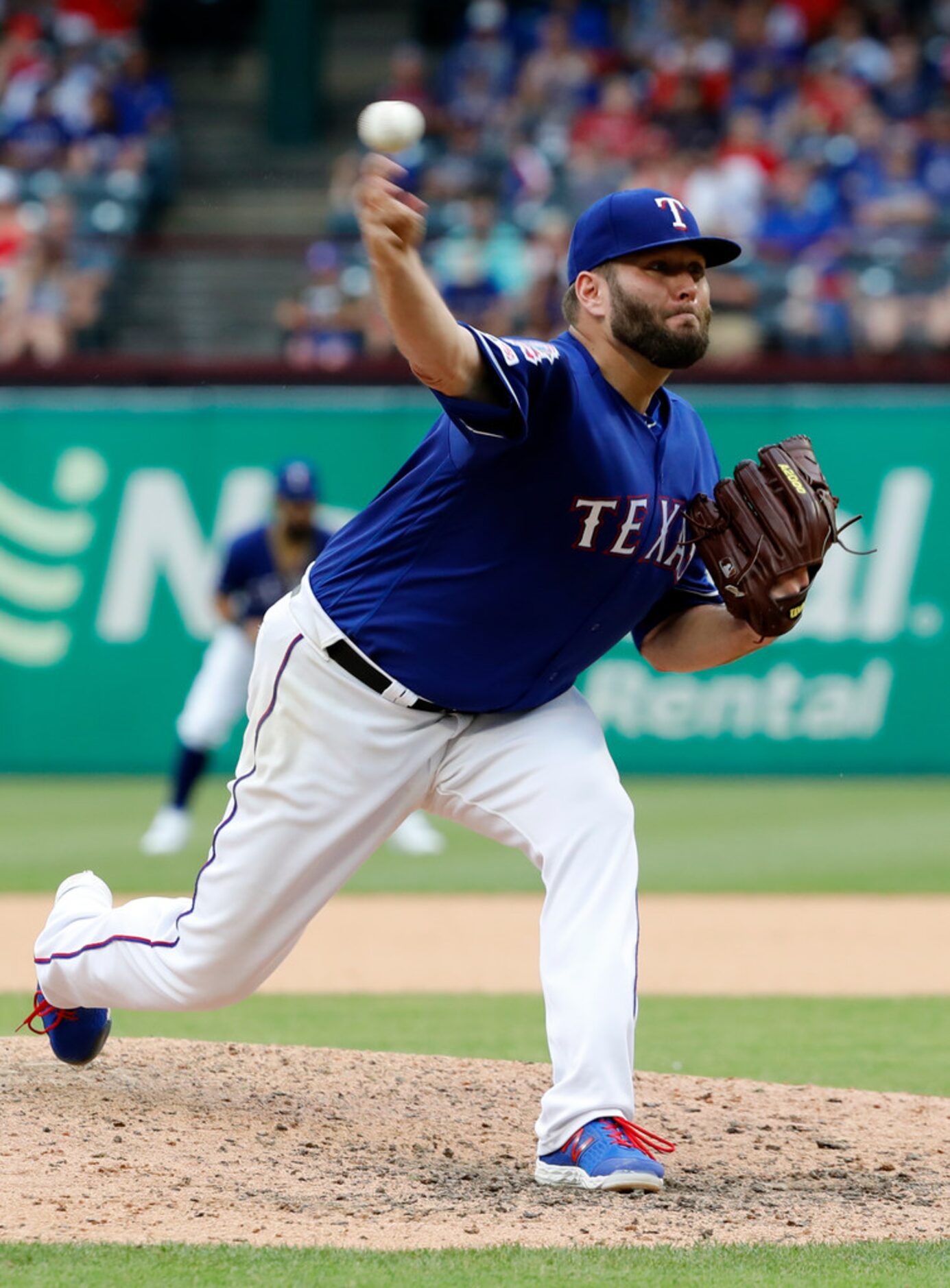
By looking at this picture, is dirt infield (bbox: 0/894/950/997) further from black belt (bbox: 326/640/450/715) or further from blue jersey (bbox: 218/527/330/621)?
black belt (bbox: 326/640/450/715)

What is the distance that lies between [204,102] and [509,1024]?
15.3 metres

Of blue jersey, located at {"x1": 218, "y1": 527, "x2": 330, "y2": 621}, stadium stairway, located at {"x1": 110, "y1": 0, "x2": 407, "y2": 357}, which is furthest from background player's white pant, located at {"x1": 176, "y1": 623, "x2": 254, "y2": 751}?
stadium stairway, located at {"x1": 110, "y1": 0, "x2": 407, "y2": 357}

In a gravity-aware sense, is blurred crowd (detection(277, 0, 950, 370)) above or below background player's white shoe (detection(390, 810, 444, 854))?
above

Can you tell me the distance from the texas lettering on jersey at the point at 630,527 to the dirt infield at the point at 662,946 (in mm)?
2674

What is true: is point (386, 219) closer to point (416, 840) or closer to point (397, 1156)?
point (397, 1156)

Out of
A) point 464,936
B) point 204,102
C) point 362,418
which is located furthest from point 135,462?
point 204,102

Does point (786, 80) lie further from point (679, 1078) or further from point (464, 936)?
point (679, 1078)

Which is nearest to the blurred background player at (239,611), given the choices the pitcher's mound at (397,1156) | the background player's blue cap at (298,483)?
the background player's blue cap at (298,483)

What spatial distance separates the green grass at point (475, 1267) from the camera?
2965mm

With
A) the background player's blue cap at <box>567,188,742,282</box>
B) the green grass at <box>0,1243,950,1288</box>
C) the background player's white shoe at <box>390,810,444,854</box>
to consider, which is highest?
the background player's blue cap at <box>567,188,742,282</box>

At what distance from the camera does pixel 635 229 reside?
3760 mm

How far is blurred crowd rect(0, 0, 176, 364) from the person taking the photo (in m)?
13.5

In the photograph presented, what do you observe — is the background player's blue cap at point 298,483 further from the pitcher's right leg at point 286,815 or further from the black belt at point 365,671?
the black belt at point 365,671

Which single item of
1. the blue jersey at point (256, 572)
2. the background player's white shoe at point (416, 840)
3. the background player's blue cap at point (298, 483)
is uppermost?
the background player's blue cap at point (298, 483)
